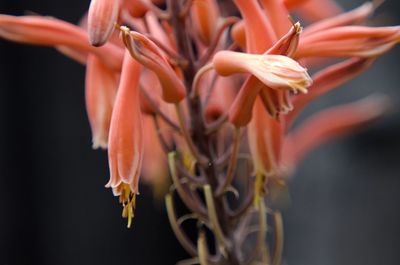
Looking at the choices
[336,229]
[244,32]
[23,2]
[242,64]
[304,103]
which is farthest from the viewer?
[23,2]

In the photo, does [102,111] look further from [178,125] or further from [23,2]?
[23,2]

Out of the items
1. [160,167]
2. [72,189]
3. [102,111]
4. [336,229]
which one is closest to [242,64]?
[102,111]

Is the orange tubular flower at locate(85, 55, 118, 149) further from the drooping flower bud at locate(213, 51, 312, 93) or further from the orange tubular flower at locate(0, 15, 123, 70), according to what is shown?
the drooping flower bud at locate(213, 51, 312, 93)

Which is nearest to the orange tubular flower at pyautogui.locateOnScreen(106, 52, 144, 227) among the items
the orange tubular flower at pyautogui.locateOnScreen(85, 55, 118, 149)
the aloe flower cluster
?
the aloe flower cluster

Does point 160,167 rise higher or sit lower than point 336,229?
higher

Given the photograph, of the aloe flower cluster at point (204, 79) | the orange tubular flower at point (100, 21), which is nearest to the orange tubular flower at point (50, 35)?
the aloe flower cluster at point (204, 79)

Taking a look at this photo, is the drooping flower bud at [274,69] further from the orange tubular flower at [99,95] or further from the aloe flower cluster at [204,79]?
the orange tubular flower at [99,95]
